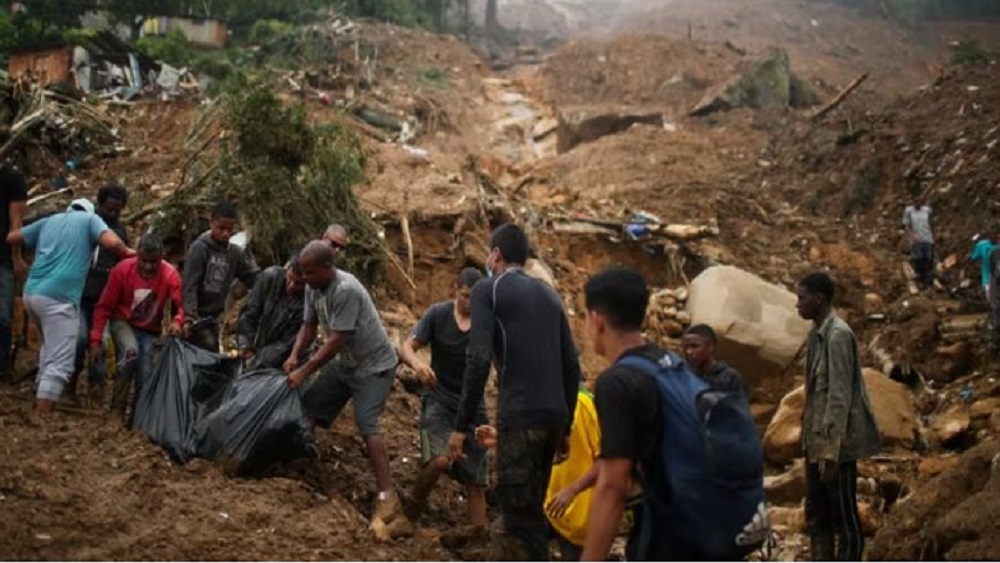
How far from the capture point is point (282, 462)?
541 cm

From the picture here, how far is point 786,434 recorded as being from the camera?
26.8 ft

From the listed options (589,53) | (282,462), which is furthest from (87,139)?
(589,53)

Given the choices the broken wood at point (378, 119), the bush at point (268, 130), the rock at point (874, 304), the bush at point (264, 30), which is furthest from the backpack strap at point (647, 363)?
the bush at point (264, 30)

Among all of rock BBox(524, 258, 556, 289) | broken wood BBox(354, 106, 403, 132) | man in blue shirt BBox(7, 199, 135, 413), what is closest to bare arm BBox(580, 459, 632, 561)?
man in blue shirt BBox(7, 199, 135, 413)

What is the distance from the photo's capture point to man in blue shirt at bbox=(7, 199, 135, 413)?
18.6 ft

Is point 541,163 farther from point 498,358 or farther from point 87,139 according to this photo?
point 498,358

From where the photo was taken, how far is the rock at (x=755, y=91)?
2202 centimetres

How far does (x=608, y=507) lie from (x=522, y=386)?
4.49ft

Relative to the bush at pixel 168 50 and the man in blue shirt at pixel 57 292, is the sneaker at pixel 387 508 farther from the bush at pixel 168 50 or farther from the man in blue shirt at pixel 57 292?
the bush at pixel 168 50

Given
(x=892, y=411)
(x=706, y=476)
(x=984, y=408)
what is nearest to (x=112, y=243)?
(x=706, y=476)

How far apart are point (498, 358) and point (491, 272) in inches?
15.2

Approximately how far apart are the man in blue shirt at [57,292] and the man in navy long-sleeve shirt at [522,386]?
2.60 meters

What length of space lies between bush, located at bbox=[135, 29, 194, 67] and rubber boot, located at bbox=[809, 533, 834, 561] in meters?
18.1

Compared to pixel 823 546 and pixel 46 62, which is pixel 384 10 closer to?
pixel 46 62
